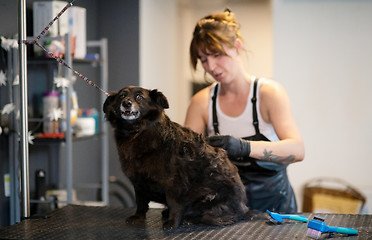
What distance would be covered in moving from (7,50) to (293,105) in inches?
103

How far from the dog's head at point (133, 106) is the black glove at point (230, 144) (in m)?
0.27

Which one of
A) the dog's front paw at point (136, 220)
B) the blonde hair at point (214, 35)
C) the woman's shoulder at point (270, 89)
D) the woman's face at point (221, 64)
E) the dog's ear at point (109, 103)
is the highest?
the blonde hair at point (214, 35)

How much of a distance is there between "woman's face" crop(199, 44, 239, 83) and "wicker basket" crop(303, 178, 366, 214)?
237 cm

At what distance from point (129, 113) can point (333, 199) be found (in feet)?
10.2

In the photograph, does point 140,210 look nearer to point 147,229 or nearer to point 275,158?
point 147,229

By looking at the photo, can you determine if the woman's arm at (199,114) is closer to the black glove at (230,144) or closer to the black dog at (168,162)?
the black glove at (230,144)

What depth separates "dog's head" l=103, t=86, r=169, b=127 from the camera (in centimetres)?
139

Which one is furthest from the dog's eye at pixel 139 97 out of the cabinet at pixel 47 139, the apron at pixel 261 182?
the cabinet at pixel 47 139

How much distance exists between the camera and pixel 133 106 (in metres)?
1.38

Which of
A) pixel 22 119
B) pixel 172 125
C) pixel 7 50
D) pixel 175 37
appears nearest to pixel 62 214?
pixel 22 119

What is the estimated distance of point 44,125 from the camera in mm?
2768

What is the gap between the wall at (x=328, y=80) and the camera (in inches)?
164

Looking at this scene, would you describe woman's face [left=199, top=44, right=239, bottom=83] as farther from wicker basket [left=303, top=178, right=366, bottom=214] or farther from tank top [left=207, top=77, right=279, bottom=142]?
wicker basket [left=303, top=178, right=366, bottom=214]

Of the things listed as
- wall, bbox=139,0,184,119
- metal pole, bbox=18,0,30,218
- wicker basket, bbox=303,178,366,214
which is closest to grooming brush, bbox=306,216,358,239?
metal pole, bbox=18,0,30,218
